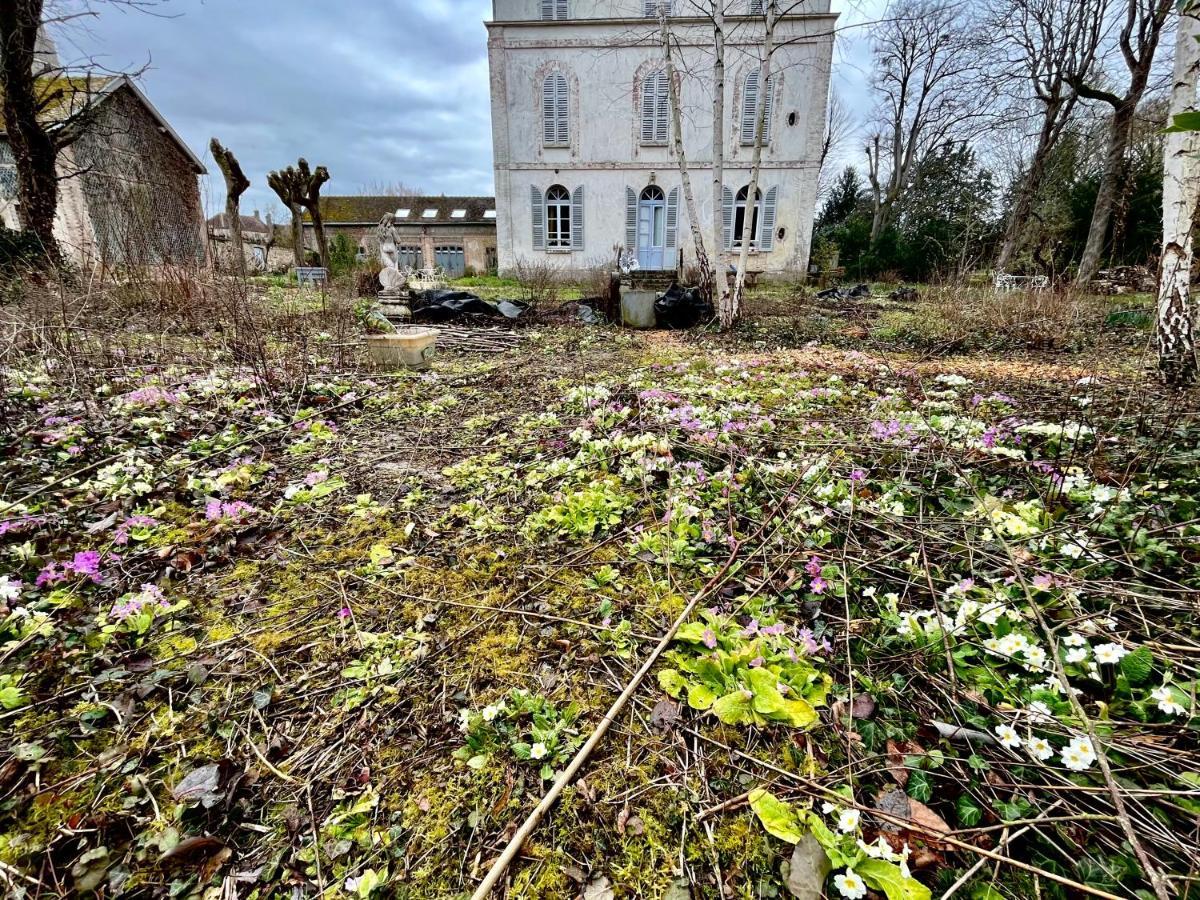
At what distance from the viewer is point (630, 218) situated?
1673 centimetres

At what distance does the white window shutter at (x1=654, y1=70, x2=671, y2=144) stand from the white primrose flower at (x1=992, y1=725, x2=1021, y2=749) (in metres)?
18.3

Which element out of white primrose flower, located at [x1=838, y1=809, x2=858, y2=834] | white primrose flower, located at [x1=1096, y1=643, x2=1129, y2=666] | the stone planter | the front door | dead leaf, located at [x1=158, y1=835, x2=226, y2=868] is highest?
the front door

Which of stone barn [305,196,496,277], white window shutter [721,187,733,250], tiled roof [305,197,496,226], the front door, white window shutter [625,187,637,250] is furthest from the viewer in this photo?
tiled roof [305,197,496,226]

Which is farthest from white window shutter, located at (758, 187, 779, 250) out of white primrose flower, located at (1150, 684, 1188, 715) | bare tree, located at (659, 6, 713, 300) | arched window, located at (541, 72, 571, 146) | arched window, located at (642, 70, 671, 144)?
white primrose flower, located at (1150, 684, 1188, 715)

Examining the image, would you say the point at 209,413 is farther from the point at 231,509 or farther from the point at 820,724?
the point at 820,724

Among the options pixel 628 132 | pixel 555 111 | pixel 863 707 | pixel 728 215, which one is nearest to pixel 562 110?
pixel 555 111

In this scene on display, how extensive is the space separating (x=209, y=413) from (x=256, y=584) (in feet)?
6.86

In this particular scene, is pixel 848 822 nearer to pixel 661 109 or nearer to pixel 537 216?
pixel 537 216

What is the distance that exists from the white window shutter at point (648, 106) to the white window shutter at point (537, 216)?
3.87 meters

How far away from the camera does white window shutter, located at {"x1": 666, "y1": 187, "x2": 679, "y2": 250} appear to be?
1628 cm

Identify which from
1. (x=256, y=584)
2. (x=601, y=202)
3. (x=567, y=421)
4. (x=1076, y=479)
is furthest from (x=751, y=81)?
(x=256, y=584)

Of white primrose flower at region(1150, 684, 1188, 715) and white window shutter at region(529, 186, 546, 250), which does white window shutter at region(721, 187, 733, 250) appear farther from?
white primrose flower at region(1150, 684, 1188, 715)

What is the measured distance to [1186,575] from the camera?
145 centimetres

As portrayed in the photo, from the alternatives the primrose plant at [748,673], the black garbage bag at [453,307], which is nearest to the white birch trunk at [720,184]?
the black garbage bag at [453,307]
